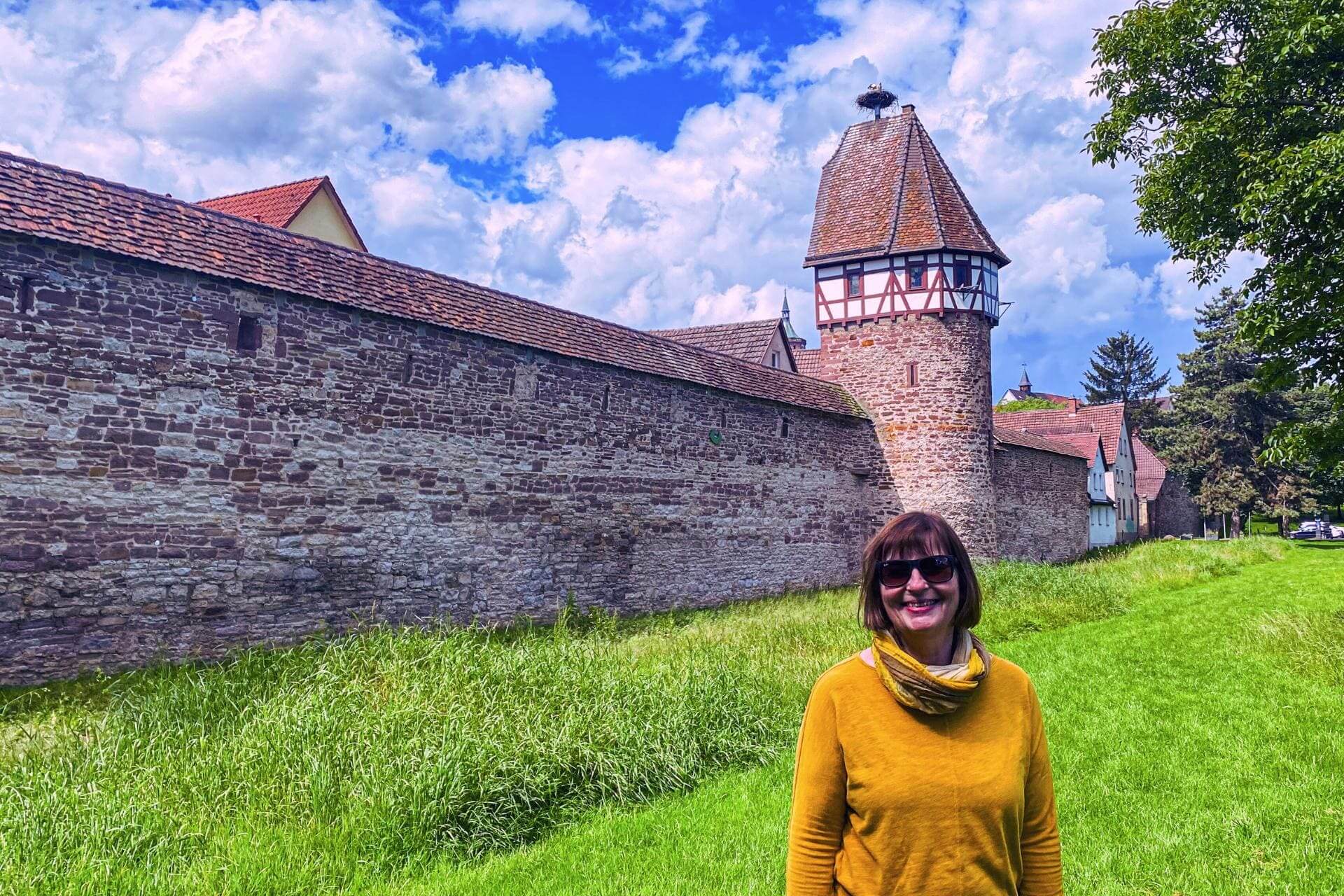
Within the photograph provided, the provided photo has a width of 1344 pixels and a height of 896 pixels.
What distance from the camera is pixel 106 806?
4.76m

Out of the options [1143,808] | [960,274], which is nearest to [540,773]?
[1143,808]

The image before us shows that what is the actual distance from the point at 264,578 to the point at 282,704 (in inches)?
138

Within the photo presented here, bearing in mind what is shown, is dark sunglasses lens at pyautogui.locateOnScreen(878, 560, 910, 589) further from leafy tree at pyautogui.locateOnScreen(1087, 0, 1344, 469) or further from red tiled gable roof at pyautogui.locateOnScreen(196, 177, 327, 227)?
red tiled gable roof at pyautogui.locateOnScreen(196, 177, 327, 227)

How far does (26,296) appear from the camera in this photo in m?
7.89

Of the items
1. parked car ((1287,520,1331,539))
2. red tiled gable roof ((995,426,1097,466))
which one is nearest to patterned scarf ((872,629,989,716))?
red tiled gable roof ((995,426,1097,466))

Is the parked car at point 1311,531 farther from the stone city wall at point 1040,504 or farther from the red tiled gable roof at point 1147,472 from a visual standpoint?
the stone city wall at point 1040,504

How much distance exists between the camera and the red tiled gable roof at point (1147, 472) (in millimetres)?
45719

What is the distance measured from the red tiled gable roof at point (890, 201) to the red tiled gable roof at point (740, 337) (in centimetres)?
277

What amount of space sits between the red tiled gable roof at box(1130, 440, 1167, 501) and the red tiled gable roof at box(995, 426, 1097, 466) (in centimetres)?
1783

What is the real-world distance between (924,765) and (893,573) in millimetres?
469

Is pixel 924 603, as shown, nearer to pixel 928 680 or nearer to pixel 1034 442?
pixel 928 680

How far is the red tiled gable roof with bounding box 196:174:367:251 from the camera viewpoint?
17.6 m

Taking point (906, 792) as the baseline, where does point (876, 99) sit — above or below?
above

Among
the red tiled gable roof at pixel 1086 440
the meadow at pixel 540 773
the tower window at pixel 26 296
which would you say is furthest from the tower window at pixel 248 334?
the red tiled gable roof at pixel 1086 440
